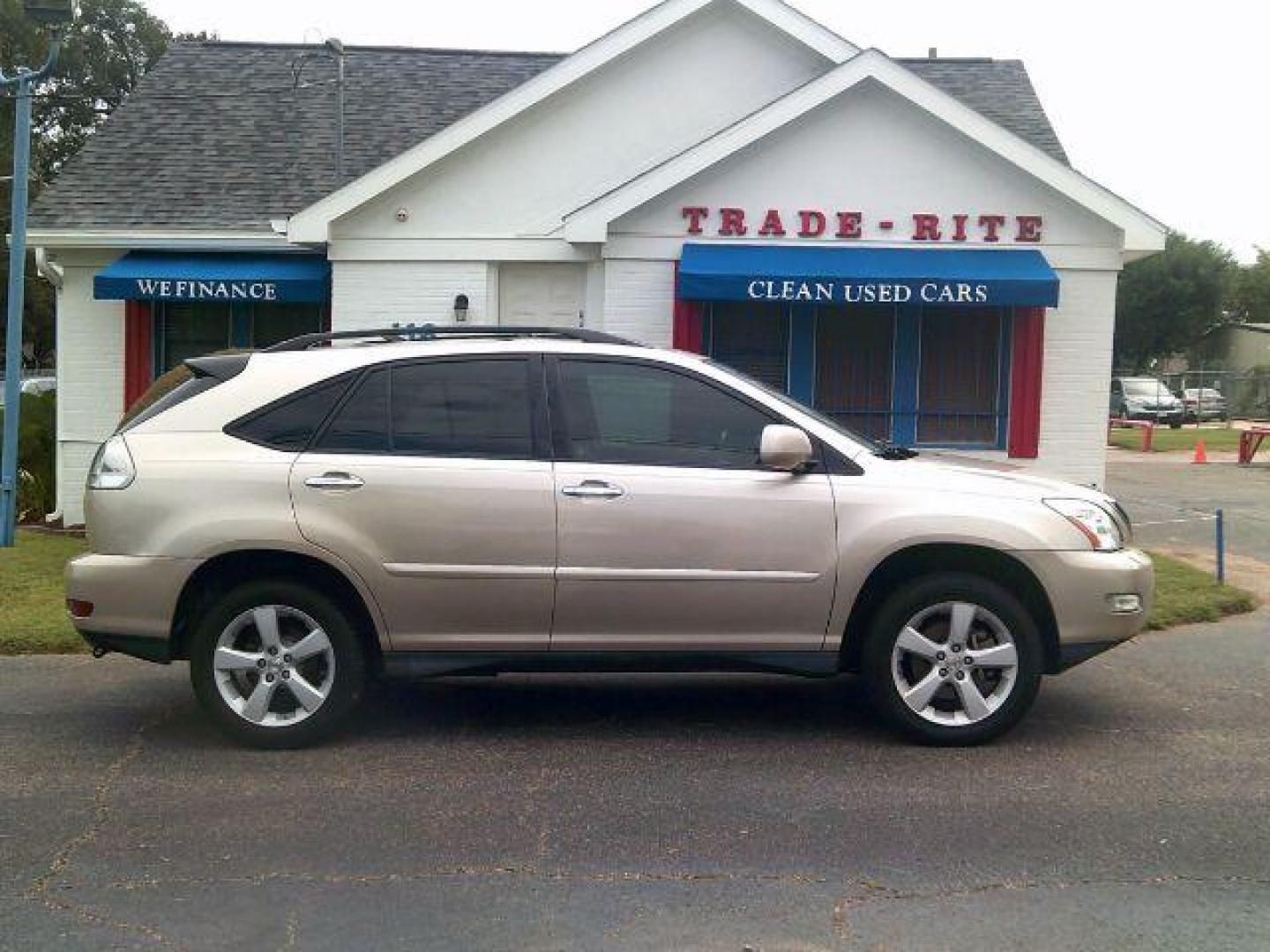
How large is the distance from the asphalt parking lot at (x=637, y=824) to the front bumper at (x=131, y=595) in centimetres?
56

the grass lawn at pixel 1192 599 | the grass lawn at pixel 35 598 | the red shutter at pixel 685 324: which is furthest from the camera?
the red shutter at pixel 685 324

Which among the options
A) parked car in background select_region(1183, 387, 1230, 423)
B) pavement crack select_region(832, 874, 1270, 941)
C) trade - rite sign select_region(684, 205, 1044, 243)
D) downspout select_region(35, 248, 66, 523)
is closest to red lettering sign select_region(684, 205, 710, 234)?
trade - rite sign select_region(684, 205, 1044, 243)

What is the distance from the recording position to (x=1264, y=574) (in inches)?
427

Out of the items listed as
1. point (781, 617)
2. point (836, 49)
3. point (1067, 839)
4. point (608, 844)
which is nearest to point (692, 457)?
point (781, 617)

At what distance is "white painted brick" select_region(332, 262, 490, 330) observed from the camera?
12648mm

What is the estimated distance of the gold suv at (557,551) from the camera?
5805mm

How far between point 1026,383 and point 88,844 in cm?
955

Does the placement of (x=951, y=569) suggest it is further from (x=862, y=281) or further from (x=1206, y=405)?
(x=1206, y=405)

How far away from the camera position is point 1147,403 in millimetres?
42312

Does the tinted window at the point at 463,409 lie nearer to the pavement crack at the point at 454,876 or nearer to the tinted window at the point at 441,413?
the tinted window at the point at 441,413

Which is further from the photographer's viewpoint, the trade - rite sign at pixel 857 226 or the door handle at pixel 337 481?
the trade - rite sign at pixel 857 226

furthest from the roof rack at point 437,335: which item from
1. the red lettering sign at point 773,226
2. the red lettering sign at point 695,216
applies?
the red lettering sign at point 773,226

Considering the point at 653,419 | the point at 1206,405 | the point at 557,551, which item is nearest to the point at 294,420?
the point at 557,551

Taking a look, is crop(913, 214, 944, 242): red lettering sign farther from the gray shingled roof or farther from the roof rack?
the roof rack
